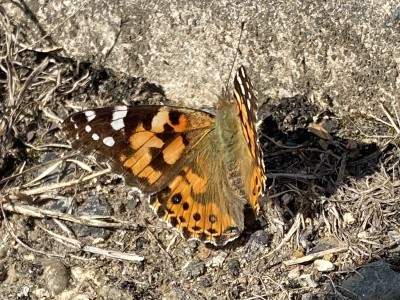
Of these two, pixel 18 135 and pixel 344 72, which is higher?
pixel 344 72

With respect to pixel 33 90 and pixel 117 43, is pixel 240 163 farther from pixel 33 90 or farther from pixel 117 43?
pixel 33 90

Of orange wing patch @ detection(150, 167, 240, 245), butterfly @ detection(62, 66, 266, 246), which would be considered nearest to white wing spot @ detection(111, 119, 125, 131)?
butterfly @ detection(62, 66, 266, 246)

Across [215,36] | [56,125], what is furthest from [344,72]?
[56,125]

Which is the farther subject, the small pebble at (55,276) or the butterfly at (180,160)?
the small pebble at (55,276)

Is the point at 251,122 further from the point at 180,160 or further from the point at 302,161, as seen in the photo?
the point at 302,161

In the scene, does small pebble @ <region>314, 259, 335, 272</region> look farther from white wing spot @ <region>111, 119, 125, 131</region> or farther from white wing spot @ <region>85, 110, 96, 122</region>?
white wing spot @ <region>85, 110, 96, 122</region>

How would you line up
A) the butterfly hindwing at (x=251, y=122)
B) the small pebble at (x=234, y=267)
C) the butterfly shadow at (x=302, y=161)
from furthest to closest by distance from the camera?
1. the butterfly shadow at (x=302, y=161)
2. the small pebble at (x=234, y=267)
3. the butterfly hindwing at (x=251, y=122)

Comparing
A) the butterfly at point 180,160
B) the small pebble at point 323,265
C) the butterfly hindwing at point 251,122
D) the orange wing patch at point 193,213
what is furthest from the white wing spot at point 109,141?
the small pebble at point 323,265

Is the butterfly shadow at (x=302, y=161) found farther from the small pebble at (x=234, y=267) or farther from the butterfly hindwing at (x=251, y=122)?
the butterfly hindwing at (x=251, y=122)
